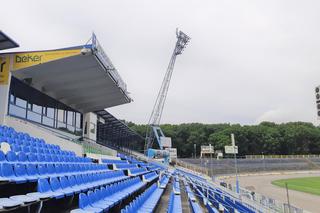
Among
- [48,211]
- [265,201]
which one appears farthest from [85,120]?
[48,211]

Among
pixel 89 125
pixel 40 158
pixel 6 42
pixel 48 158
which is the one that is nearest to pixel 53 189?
pixel 40 158

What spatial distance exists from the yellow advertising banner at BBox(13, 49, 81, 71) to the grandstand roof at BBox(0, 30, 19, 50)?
486mm

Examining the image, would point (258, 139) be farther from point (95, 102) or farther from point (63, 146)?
point (63, 146)

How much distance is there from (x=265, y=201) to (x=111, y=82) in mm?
10913

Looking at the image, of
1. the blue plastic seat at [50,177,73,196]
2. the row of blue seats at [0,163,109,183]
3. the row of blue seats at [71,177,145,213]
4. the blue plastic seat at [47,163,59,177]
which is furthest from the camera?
the blue plastic seat at [47,163,59,177]

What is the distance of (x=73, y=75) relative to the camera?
15.0 meters

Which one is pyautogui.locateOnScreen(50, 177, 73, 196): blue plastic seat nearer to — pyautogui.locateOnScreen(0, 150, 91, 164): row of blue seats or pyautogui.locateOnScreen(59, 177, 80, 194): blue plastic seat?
pyautogui.locateOnScreen(59, 177, 80, 194): blue plastic seat

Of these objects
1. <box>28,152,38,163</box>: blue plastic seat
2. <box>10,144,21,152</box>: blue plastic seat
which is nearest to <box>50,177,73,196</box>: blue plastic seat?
<box>28,152,38,163</box>: blue plastic seat

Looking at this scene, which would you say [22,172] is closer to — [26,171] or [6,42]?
[26,171]

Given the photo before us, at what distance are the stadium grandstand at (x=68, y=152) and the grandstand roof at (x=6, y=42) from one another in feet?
0.13

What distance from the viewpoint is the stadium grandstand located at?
5.24 meters

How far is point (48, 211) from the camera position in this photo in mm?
5297

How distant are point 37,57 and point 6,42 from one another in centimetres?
132

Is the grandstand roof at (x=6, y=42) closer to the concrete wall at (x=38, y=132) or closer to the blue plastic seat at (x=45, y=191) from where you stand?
the concrete wall at (x=38, y=132)
